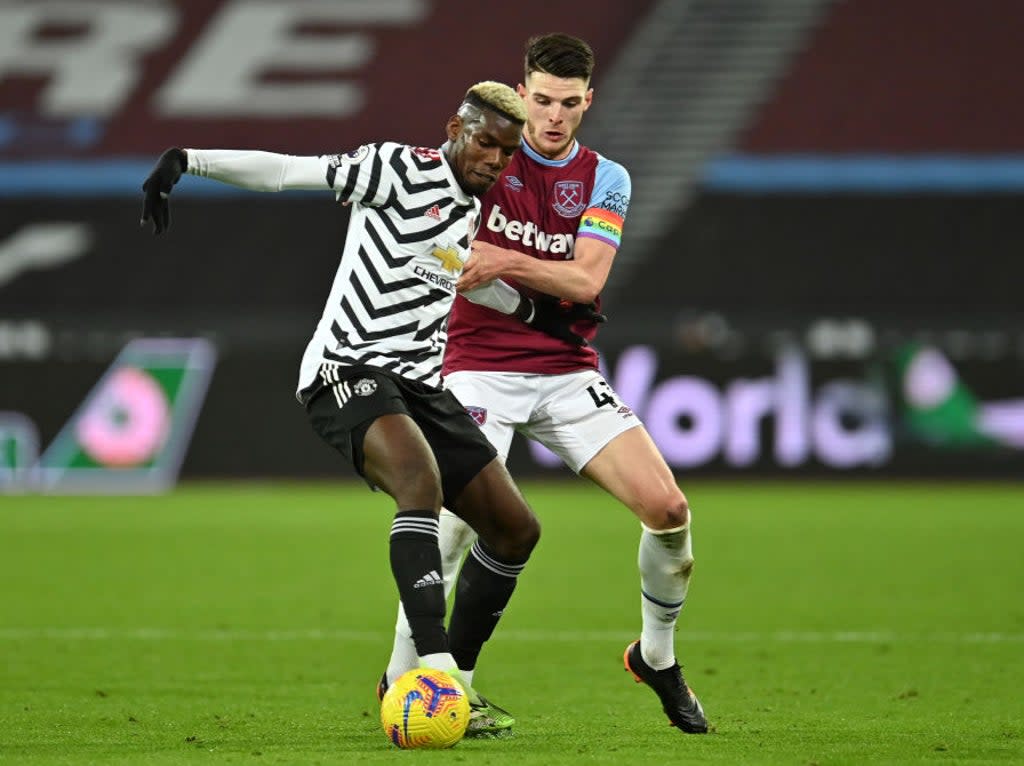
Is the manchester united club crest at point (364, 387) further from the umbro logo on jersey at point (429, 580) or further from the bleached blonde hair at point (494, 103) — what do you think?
the bleached blonde hair at point (494, 103)

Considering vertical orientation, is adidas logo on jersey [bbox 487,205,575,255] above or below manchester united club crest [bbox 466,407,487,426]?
above

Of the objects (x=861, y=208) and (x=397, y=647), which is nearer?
(x=397, y=647)

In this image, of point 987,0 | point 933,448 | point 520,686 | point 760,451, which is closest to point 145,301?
point 760,451

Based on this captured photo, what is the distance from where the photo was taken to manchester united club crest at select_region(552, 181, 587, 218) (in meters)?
6.14

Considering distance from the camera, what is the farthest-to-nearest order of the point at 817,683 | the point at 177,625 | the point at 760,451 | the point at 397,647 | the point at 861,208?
the point at 861,208 → the point at 760,451 → the point at 177,625 → the point at 817,683 → the point at 397,647

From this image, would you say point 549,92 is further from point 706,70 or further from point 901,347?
point 706,70

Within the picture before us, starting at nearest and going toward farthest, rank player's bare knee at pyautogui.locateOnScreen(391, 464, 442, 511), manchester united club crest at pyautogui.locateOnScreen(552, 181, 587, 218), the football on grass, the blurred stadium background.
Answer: the football on grass < player's bare knee at pyautogui.locateOnScreen(391, 464, 442, 511) < manchester united club crest at pyautogui.locateOnScreen(552, 181, 587, 218) < the blurred stadium background

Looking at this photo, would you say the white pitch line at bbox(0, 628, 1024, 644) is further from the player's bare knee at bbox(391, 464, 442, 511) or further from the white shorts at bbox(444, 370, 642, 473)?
the player's bare knee at bbox(391, 464, 442, 511)

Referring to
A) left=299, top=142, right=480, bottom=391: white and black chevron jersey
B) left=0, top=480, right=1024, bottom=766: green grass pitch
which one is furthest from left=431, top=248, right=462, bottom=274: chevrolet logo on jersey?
left=0, top=480, right=1024, bottom=766: green grass pitch

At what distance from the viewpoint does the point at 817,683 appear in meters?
6.59

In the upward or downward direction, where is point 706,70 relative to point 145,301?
upward

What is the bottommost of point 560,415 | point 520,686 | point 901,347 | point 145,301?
point 145,301

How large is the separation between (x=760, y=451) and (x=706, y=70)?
18.0 ft

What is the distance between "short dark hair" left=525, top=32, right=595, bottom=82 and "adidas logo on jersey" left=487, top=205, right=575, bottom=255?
0.49 meters
